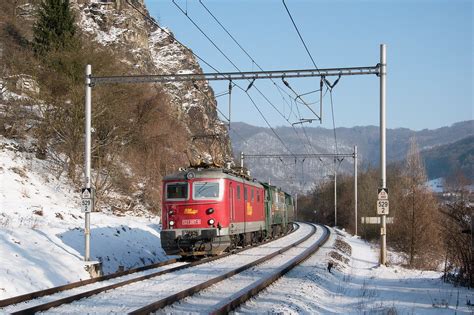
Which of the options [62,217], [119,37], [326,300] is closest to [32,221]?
[62,217]

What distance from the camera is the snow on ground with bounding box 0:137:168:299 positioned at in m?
14.7

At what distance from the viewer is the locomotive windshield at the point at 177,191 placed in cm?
2069

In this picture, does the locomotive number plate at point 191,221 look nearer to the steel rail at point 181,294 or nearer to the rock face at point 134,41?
the steel rail at point 181,294

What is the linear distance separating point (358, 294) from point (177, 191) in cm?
849

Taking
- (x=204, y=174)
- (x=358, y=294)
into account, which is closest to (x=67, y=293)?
(x=358, y=294)

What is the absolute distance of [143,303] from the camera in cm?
1159

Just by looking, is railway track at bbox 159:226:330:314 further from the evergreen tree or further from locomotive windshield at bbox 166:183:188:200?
the evergreen tree

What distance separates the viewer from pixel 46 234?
1869 centimetres

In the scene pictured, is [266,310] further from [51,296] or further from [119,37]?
[119,37]

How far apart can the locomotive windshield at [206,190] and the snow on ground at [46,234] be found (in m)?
3.01

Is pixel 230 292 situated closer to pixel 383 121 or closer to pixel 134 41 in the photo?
pixel 383 121

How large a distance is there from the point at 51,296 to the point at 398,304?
6990 mm

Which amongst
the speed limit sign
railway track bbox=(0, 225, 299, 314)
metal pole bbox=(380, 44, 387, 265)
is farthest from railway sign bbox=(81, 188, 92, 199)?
metal pole bbox=(380, 44, 387, 265)

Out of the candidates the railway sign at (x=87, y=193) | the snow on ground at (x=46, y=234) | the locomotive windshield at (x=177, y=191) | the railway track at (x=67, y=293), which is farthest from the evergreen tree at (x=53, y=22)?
the railway track at (x=67, y=293)
